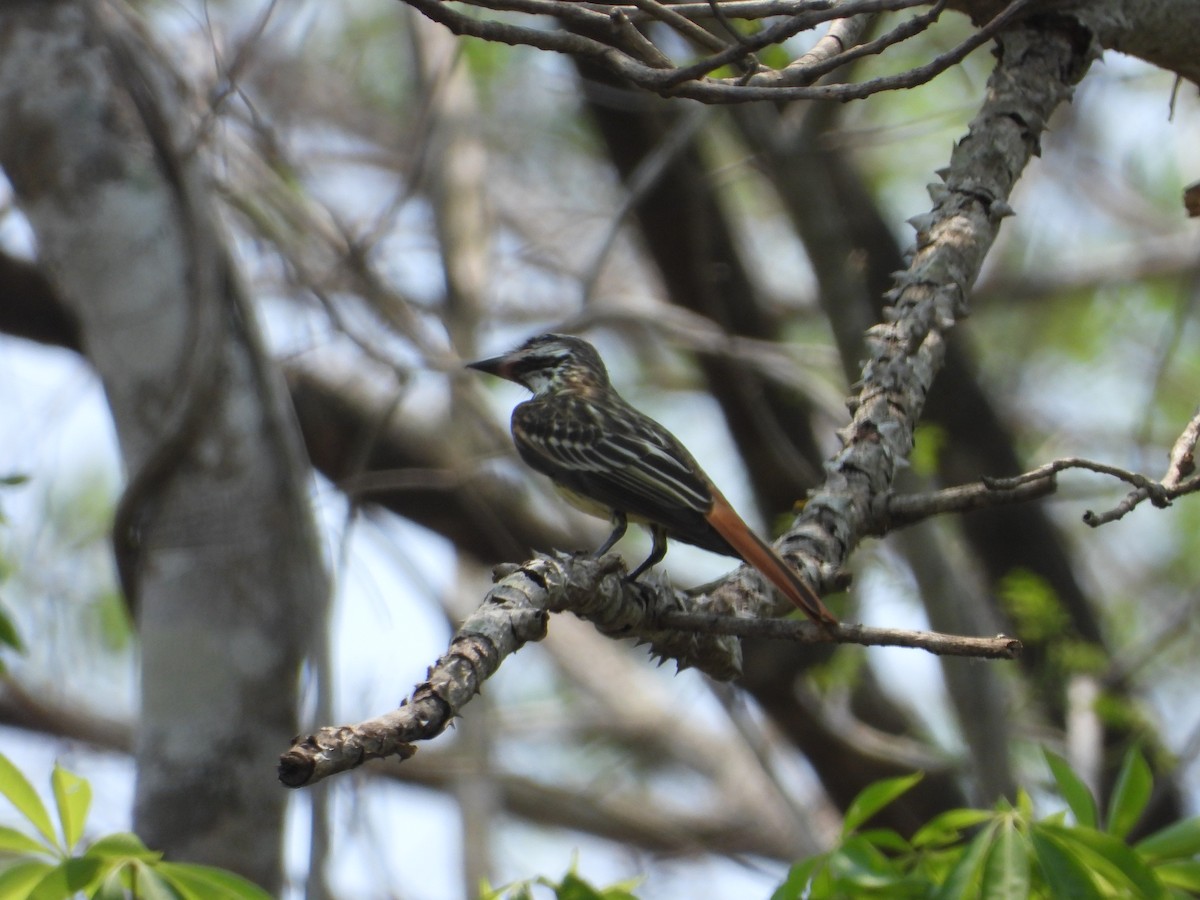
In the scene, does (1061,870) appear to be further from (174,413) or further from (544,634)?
(174,413)

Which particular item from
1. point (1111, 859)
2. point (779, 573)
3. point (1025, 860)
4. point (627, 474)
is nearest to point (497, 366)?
point (627, 474)

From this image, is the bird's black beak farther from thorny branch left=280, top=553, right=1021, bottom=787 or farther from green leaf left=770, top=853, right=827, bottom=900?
green leaf left=770, top=853, right=827, bottom=900

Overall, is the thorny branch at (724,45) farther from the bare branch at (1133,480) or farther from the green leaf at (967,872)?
the green leaf at (967,872)

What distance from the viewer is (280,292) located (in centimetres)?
739

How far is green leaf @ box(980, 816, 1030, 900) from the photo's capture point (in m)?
2.53

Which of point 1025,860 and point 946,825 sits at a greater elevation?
point 946,825

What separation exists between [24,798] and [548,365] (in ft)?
8.51

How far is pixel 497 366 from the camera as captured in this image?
4.83 m

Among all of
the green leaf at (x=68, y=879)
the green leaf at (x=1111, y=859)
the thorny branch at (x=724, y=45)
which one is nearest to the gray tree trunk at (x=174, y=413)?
the green leaf at (x=68, y=879)

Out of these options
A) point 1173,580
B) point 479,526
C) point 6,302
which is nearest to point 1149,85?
point 1173,580

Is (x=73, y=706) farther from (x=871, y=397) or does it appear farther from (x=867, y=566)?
(x=871, y=397)

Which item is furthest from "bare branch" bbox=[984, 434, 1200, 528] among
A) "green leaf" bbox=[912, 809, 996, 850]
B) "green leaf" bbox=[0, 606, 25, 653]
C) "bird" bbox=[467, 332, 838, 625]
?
"green leaf" bbox=[0, 606, 25, 653]

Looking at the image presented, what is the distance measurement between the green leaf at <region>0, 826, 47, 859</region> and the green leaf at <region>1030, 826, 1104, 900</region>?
1880 mm

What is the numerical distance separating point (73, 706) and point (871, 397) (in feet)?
21.3
